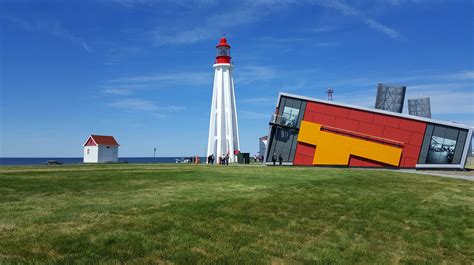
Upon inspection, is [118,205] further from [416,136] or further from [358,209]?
[416,136]

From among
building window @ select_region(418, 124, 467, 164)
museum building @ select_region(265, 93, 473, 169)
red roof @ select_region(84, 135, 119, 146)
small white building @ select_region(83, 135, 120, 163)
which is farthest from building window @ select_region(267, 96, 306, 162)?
red roof @ select_region(84, 135, 119, 146)

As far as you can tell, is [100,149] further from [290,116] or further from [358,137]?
[358,137]

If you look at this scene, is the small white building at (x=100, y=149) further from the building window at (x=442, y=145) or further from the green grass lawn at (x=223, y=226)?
the green grass lawn at (x=223, y=226)

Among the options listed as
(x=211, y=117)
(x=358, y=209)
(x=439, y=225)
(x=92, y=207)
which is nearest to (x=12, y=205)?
(x=92, y=207)

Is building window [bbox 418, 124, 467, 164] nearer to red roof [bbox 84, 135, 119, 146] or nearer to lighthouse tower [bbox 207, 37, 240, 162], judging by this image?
lighthouse tower [bbox 207, 37, 240, 162]

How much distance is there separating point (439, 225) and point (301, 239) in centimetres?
551

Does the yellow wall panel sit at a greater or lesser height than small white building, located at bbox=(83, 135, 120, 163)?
greater

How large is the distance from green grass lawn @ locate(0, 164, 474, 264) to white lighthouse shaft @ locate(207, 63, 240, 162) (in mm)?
40406

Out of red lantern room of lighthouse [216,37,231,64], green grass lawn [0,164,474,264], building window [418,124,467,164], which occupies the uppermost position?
red lantern room of lighthouse [216,37,231,64]

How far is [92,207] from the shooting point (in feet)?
38.9

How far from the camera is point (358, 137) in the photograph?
43.8 metres

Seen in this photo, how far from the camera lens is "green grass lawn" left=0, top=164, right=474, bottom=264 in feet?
27.4

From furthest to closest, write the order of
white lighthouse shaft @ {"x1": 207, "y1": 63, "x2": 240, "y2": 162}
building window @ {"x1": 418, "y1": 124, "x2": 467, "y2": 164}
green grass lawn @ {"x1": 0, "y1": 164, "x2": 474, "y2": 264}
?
white lighthouse shaft @ {"x1": 207, "y1": 63, "x2": 240, "y2": 162} → building window @ {"x1": 418, "y1": 124, "x2": 467, "y2": 164} → green grass lawn @ {"x1": 0, "y1": 164, "x2": 474, "y2": 264}

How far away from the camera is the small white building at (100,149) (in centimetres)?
6625
